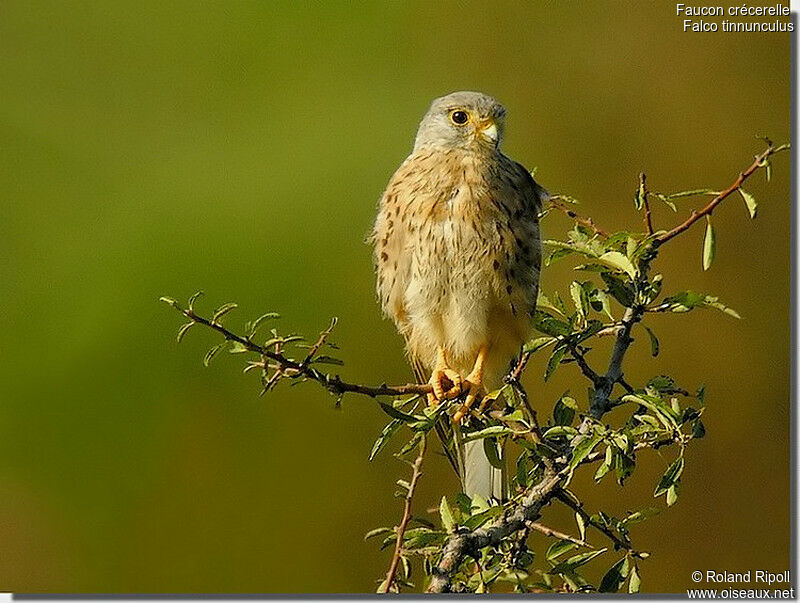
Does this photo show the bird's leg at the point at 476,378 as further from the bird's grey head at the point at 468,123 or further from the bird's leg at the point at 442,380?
the bird's grey head at the point at 468,123

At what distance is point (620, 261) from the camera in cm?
182

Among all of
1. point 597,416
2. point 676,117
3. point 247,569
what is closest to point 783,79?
point 676,117

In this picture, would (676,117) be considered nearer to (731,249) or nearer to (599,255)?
(731,249)

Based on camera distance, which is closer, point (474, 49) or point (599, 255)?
point (599, 255)

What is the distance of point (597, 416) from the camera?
1.87 m

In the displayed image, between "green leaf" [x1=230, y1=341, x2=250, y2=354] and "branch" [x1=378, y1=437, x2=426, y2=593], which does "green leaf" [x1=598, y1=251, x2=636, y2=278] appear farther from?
"green leaf" [x1=230, y1=341, x2=250, y2=354]

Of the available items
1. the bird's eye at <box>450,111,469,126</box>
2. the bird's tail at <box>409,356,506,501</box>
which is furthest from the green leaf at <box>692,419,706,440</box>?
the bird's eye at <box>450,111,469,126</box>

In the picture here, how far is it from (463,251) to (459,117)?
0.33m

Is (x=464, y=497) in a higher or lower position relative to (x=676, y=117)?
lower

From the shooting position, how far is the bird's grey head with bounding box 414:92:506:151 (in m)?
2.45

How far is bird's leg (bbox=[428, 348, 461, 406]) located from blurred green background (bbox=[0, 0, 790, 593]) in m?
0.25

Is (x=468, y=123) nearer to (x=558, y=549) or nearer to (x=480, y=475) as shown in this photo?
(x=480, y=475)

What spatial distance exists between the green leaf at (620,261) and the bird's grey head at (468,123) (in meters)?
0.68

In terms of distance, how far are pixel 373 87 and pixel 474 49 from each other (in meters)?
0.28
